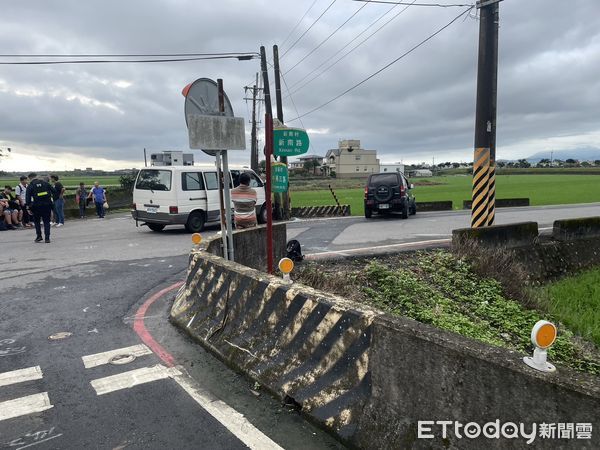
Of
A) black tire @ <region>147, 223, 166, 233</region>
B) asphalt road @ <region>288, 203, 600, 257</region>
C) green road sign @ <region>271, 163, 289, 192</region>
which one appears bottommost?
asphalt road @ <region>288, 203, 600, 257</region>

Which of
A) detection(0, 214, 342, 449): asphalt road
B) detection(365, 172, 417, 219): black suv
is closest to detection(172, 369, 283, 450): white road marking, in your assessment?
detection(0, 214, 342, 449): asphalt road

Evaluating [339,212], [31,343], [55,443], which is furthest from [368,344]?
[339,212]

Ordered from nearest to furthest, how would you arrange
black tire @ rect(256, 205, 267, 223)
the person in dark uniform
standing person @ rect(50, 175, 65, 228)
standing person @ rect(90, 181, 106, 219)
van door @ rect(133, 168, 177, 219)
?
the person in dark uniform, van door @ rect(133, 168, 177, 219), black tire @ rect(256, 205, 267, 223), standing person @ rect(50, 175, 65, 228), standing person @ rect(90, 181, 106, 219)

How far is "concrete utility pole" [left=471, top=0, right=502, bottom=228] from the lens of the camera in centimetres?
938

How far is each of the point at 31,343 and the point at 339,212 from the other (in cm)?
1771

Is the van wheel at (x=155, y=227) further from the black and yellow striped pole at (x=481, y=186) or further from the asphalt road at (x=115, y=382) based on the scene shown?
the black and yellow striped pole at (x=481, y=186)

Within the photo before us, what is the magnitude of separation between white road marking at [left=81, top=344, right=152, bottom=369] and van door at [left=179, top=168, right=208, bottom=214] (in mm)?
8644

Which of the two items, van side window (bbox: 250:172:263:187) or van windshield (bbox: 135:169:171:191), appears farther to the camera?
van side window (bbox: 250:172:263:187)

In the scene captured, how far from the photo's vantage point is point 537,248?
905 centimetres

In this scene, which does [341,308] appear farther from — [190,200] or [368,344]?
[190,200]

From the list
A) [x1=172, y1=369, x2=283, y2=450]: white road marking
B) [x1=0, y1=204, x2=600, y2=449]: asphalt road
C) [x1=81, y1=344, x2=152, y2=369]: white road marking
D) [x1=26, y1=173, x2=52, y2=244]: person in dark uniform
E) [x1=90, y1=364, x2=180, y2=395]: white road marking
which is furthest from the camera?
[x1=26, y1=173, x2=52, y2=244]: person in dark uniform

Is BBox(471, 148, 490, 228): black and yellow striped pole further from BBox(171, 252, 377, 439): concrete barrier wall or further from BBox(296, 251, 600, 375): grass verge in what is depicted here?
BBox(171, 252, 377, 439): concrete barrier wall

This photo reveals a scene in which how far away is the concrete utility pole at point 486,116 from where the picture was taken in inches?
369

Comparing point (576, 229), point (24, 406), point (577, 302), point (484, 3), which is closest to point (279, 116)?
point (484, 3)
